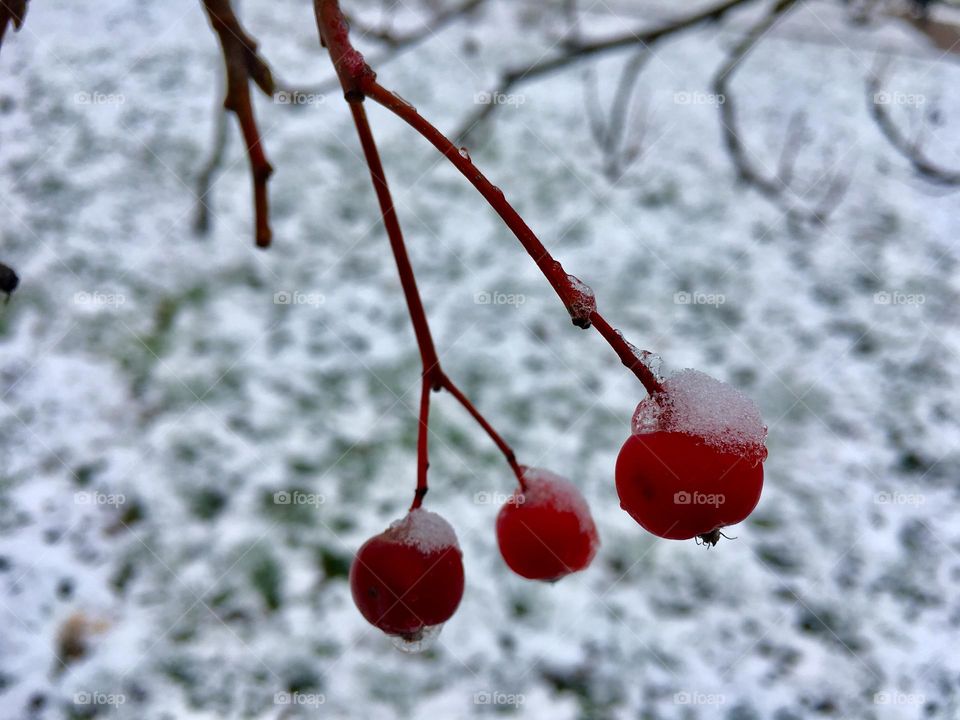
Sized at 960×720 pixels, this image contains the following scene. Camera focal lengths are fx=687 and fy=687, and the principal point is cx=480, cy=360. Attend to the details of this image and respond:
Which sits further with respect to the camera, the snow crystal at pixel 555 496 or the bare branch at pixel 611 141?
the bare branch at pixel 611 141

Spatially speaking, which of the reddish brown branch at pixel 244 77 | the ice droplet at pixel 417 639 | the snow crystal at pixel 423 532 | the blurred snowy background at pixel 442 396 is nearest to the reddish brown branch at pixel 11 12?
the reddish brown branch at pixel 244 77

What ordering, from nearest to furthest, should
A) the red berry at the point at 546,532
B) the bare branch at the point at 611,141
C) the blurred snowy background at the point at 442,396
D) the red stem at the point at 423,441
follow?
the red stem at the point at 423,441, the red berry at the point at 546,532, the blurred snowy background at the point at 442,396, the bare branch at the point at 611,141

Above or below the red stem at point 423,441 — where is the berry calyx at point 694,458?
above

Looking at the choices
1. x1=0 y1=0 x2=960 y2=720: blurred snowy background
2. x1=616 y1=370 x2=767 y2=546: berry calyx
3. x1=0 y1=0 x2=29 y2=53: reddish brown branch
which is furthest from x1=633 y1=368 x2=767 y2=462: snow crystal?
x1=0 y1=0 x2=960 y2=720: blurred snowy background

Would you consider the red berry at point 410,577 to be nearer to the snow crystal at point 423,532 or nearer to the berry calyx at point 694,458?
the snow crystal at point 423,532

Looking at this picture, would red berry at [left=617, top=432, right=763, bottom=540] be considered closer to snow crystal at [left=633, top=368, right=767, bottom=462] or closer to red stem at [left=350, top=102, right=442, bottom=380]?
snow crystal at [left=633, top=368, right=767, bottom=462]

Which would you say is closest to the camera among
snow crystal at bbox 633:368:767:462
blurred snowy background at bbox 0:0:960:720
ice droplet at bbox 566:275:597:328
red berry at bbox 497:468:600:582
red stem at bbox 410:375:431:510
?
ice droplet at bbox 566:275:597:328
